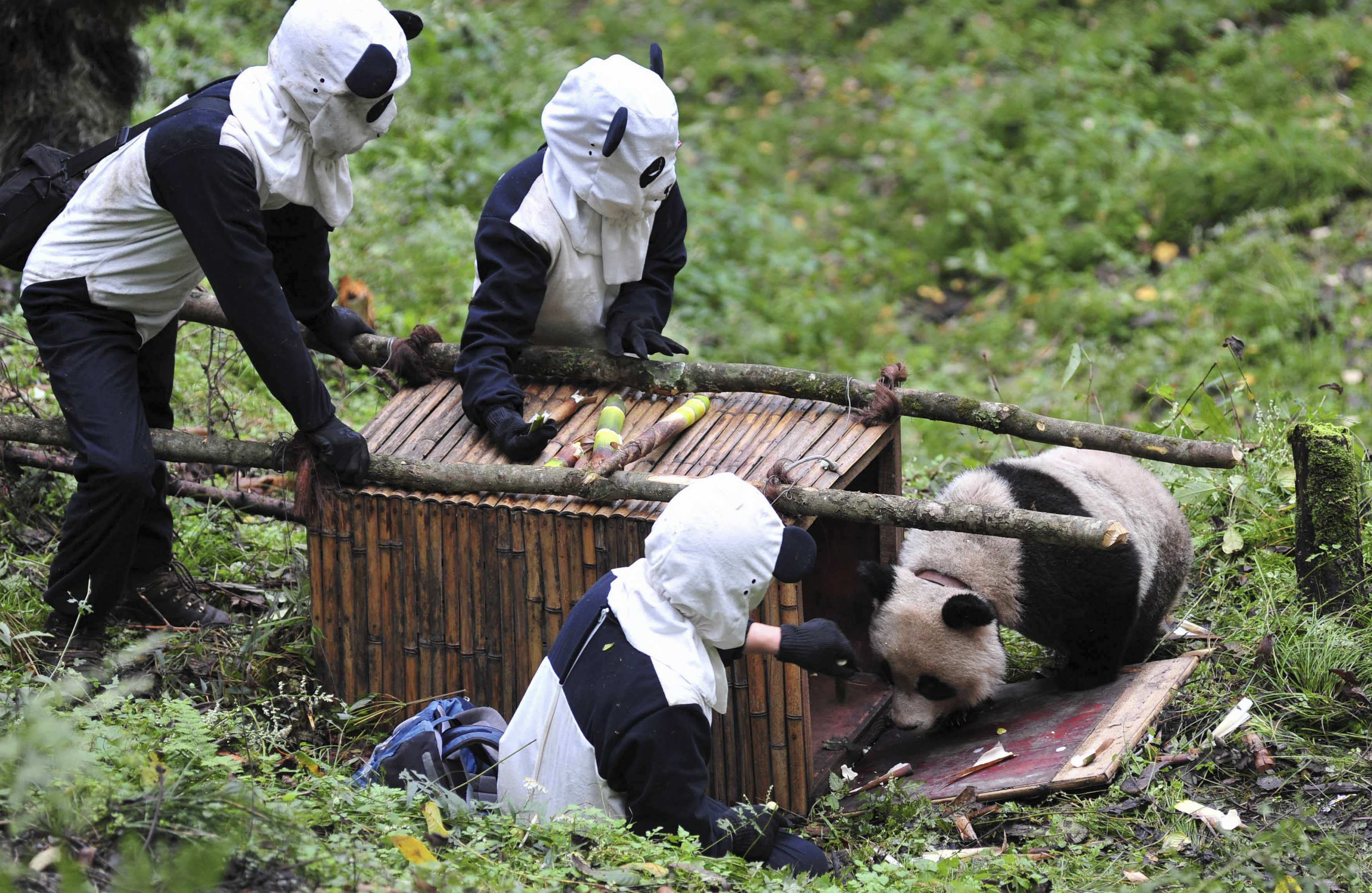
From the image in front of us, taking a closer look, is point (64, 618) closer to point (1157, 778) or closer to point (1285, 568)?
point (1157, 778)

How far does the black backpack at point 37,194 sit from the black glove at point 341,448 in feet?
3.72

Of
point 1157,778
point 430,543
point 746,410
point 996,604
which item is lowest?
point 1157,778

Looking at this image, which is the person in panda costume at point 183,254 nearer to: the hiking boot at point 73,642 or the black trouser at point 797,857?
the hiking boot at point 73,642

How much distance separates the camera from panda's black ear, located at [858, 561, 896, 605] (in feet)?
15.0

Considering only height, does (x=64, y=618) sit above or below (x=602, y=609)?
below

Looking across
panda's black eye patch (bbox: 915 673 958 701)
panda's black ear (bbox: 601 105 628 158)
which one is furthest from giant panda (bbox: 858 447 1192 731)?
panda's black ear (bbox: 601 105 628 158)

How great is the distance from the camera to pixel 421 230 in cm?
843

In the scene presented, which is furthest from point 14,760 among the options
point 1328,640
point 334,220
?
point 1328,640

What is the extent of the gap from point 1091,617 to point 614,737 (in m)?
2.09

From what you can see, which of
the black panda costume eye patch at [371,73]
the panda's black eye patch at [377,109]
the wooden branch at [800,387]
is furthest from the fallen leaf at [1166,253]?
the black panda costume eye patch at [371,73]

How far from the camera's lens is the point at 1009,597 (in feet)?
15.1

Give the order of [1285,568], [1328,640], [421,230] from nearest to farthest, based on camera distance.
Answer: [1328,640] → [1285,568] → [421,230]

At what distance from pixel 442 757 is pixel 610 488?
0.98 metres

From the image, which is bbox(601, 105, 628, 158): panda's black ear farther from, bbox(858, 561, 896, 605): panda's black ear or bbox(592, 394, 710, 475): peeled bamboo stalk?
bbox(858, 561, 896, 605): panda's black ear
